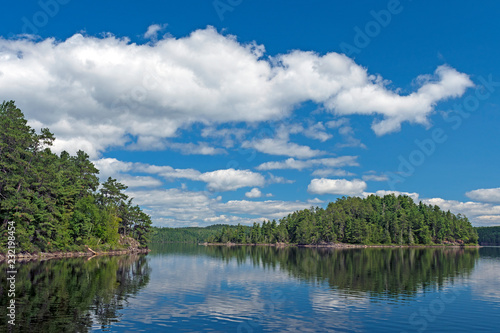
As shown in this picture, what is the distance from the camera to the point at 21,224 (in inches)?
3445

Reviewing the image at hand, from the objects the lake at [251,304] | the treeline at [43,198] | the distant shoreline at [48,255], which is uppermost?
the treeline at [43,198]

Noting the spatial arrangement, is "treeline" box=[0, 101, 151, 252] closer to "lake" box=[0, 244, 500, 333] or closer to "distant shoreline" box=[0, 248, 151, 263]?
"distant shoreline" box=[0, 248, 151, 263]

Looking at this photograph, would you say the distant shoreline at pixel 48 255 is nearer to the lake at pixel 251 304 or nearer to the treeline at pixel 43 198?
the treeline at pixel 43 198

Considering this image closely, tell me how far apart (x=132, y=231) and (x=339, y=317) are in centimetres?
15221

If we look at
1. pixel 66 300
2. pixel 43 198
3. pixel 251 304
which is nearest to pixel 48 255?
pixel 43 198

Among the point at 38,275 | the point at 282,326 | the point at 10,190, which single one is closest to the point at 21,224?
the point at 10,190

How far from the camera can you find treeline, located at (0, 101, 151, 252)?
82.4 meters

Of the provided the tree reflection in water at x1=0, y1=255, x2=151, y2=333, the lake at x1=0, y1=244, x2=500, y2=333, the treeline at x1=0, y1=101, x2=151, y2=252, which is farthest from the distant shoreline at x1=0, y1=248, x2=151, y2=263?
the lake at x1=0, y1=244, x2=500, y2=333

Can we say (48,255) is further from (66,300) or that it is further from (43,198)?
(66,300)

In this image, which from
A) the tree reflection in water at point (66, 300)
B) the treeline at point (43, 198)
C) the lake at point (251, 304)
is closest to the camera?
the tree reflection in water at point (66, 300)

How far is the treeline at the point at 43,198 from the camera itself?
270 feet

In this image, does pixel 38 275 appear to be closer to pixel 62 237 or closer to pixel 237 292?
pixel 237 292

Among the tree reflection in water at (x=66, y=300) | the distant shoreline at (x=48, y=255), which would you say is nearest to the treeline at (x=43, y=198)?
the distant shoreline at (x=48, y=255)

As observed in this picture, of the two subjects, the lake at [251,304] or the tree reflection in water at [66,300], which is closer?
the tree reflection in water at [66,300]
